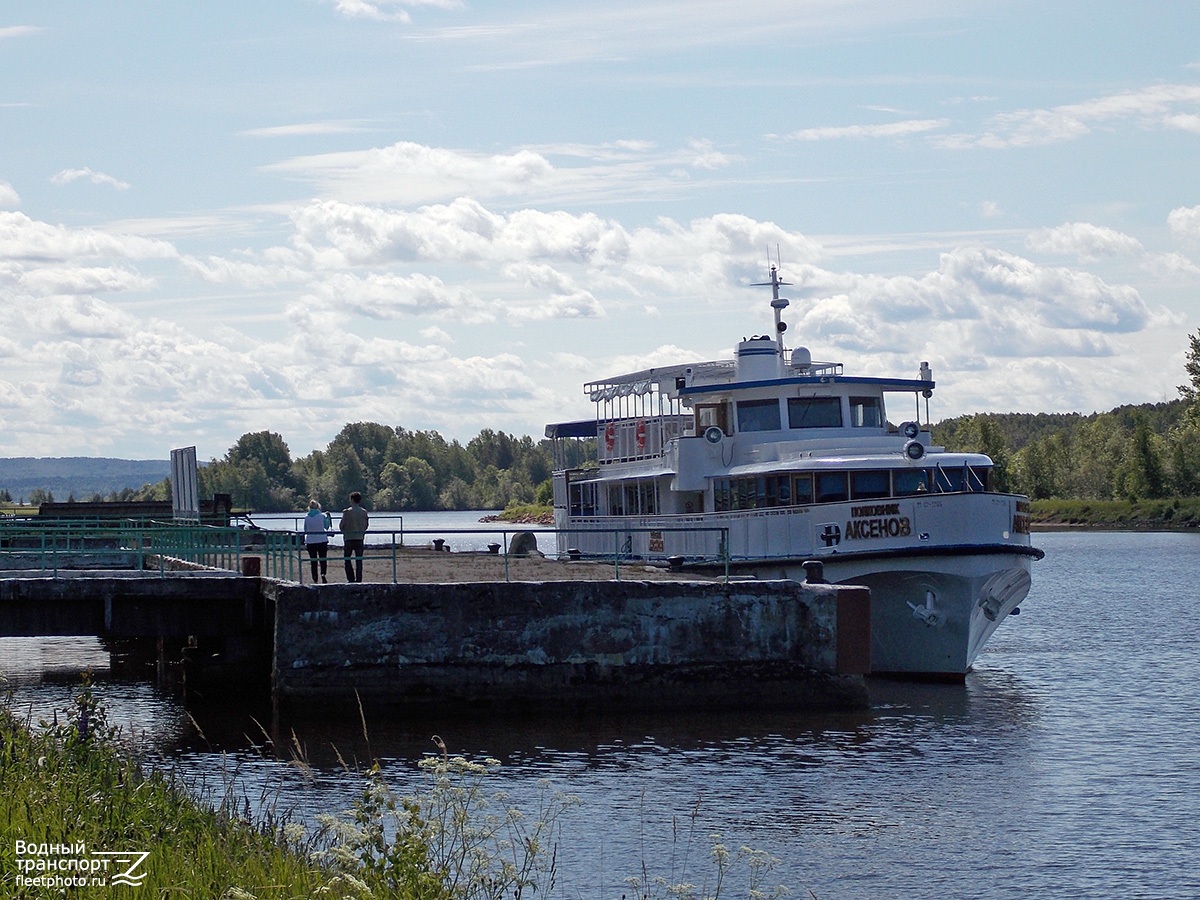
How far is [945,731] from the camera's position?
75.2ft

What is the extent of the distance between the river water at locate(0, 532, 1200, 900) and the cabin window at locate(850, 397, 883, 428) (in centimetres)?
550

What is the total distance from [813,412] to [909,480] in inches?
146

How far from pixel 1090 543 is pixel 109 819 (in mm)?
91604

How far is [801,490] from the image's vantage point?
93.2 feet

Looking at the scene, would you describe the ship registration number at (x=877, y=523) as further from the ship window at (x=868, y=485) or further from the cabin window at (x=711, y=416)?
the cabin window at (x=711, y=416)

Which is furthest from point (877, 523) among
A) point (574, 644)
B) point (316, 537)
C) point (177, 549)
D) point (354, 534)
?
point (177, 549)

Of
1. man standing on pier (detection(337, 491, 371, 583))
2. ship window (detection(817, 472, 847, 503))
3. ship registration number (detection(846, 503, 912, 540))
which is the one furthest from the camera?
ship window (detection(817, 472, 847, 503))

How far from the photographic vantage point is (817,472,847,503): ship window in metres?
28.1

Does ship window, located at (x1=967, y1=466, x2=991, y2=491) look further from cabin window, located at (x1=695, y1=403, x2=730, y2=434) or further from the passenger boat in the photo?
cabin window, located at (x1=695, y1=403, x2=730, y2=434)

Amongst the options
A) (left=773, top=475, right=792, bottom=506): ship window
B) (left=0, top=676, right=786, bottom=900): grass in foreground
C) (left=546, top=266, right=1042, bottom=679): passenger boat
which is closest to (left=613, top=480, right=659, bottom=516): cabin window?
(left=546, top=266, right=1042, bottom=679): passenger boat

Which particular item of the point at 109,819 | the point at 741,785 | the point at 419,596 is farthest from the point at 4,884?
the point at 419,596

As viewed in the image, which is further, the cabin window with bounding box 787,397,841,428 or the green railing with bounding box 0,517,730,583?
the cabin window with bounding box 787,397,841,428

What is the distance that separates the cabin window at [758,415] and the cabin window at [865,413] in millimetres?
1652

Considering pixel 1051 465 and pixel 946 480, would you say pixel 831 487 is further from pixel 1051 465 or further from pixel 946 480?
pixel 1051 465
